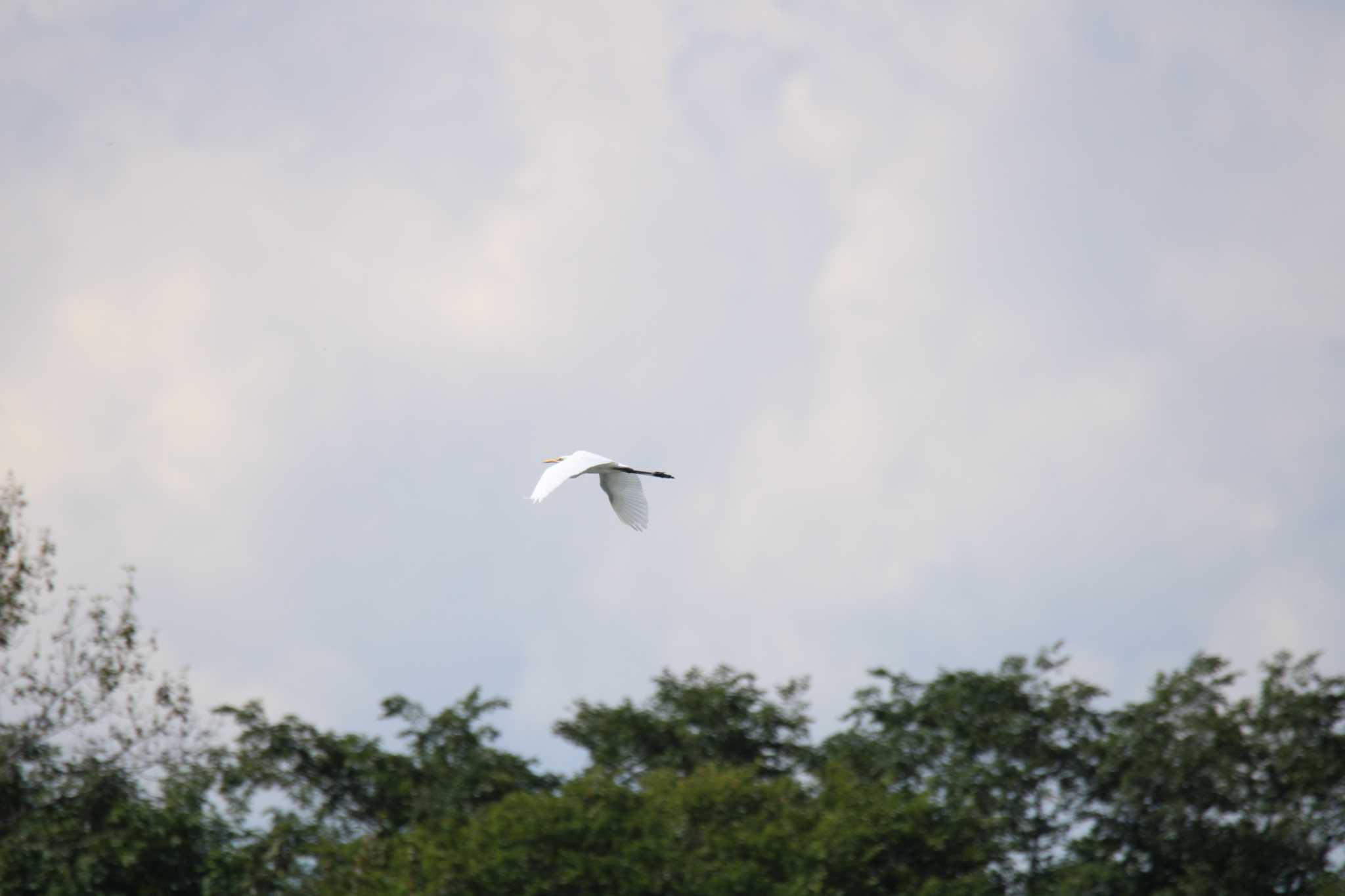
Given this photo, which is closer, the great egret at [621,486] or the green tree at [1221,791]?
the great egret at [621,486]

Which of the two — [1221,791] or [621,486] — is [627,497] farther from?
[1221,791]

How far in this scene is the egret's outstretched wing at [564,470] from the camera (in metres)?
16.7

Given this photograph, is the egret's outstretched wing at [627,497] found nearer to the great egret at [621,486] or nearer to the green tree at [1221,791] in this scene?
the great egret at [621,486]

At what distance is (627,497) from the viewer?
1892 cm

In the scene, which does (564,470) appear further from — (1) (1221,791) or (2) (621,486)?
(1) (1221,791)

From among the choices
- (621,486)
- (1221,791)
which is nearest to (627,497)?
(621,486)

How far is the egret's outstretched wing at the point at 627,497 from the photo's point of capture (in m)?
18.8

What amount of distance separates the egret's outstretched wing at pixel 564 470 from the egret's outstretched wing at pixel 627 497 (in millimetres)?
384

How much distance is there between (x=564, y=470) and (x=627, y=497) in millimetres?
1413

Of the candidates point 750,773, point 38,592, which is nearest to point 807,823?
point 750,773

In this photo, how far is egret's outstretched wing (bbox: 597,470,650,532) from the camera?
61.8ft

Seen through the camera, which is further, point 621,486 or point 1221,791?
point 1221,791

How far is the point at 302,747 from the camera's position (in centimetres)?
2556

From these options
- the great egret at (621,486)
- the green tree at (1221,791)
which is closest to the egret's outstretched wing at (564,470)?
the great egret at (621,486)
